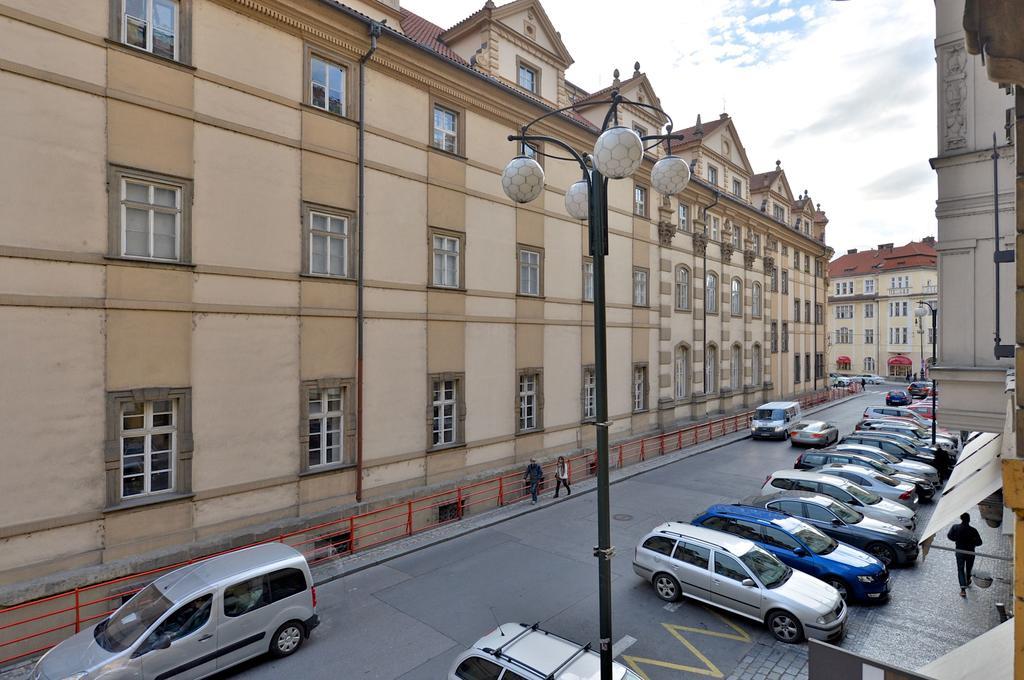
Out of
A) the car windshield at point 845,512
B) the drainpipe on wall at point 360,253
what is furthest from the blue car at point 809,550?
the drainpipe on wall at point 360,253

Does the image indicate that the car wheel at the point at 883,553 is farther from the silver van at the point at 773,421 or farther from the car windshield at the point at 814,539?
the silver van at the point at 773,421

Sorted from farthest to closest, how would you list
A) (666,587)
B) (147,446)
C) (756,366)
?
(756,366)
(147,446)
(666,587)

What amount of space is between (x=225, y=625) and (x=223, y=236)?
8074 mm

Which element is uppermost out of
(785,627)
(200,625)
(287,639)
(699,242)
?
(699,242)

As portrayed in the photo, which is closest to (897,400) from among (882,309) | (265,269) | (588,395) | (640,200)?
(640,200)

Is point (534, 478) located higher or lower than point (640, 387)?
lower

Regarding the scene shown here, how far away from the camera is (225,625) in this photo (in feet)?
27.2

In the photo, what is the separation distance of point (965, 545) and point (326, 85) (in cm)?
1807

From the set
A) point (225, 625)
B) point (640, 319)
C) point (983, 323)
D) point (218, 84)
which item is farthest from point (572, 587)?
point (640, 319)

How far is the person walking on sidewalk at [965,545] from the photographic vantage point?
10.8 meters

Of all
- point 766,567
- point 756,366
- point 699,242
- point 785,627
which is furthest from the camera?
point 756,366

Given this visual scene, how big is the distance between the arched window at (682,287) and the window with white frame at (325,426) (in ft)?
64.3

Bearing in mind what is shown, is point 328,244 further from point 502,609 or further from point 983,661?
point 983,661

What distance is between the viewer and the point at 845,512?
13.2 metres
